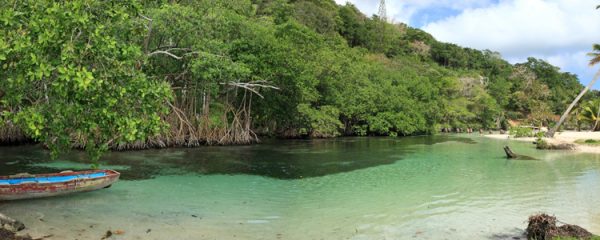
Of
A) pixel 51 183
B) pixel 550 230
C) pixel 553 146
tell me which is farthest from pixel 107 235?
pixel 553 146

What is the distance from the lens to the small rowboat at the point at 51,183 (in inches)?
408

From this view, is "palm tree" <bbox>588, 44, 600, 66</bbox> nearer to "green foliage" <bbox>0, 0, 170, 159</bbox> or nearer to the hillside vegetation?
the hillside vegetation

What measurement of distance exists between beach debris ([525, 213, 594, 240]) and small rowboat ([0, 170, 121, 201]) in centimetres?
1038

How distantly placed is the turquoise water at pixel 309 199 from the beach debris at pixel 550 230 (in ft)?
2.18

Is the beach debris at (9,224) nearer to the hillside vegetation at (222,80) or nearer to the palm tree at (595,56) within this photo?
the hillside vegetation at (222,80)

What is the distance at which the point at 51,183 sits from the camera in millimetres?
10938

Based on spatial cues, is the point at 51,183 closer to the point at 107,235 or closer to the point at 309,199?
the point at 107,235

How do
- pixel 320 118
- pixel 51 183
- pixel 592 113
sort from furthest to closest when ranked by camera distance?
pixel 592 113
pixel 320 118
pixel 51 183

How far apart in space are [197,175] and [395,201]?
305 inches

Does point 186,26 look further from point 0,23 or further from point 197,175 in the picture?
point 0,23

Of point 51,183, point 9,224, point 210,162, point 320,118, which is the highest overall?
point 320,118

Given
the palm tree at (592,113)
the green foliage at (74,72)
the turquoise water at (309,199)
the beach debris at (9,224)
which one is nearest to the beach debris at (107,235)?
the turquoise water at (309,199)

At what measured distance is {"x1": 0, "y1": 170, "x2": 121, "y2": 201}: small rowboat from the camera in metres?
10.4

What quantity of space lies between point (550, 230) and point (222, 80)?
21.5m
